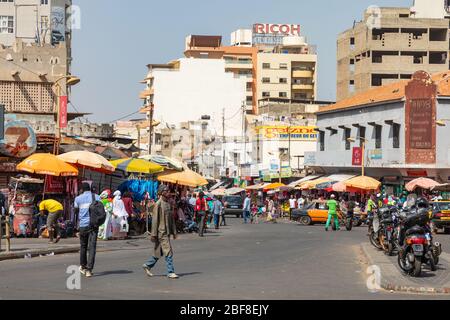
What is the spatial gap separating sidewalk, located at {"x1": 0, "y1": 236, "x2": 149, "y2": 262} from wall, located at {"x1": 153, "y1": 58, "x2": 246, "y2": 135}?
8470 cm

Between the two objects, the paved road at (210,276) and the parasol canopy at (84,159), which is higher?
the parasol canopy at (84,159)

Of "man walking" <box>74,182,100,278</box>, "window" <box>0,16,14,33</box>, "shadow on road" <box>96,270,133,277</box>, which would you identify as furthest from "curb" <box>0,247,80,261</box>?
"window" <box>0,16,14,33</box>

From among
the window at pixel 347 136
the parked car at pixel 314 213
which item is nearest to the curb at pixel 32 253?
the parked car at pixel 314 213

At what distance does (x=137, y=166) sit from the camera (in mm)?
34062

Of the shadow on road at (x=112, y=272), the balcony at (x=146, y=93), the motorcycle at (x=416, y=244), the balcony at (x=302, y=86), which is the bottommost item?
the shadow on road at (x=112, y=272)

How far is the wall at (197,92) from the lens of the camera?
4473 inches

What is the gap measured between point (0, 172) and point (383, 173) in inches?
1416

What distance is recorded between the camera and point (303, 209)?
50.6 metres

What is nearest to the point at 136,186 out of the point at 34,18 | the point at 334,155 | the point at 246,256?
the point at 246,256

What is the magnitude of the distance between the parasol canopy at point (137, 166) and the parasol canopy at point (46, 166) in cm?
473

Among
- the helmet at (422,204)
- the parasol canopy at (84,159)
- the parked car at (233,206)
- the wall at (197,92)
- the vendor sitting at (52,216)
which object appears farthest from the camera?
the wall at (197,92)

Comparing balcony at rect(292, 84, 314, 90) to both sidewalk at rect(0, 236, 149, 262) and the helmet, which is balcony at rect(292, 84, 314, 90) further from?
the helmet

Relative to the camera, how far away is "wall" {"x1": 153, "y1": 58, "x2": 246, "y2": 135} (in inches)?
4473

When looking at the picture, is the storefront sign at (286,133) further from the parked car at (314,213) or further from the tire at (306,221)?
the parked car at (314,213)
